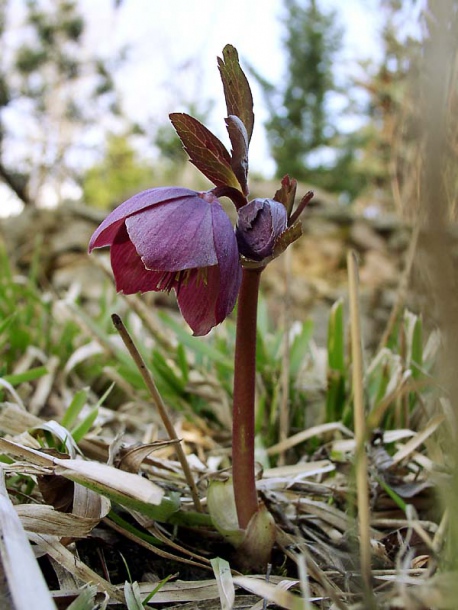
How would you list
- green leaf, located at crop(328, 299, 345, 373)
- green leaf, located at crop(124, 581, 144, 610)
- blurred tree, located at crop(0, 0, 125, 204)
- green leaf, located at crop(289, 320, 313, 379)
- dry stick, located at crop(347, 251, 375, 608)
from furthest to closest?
blurred tree, located at crop(0, 0, 125, 204)
green leaf, located at crop(289, 320, 313, 379)
green leaf, located at crop(328, 299, 345, 373)
green leaf, located at crop(124, 581, 144, 610)
dry stick, located at crop(347, 251, 375, 608)

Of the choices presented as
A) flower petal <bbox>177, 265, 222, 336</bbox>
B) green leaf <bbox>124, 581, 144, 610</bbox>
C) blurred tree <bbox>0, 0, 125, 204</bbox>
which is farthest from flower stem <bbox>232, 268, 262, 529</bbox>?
blurred tree <bbox>0, 0, 125, 204</bbox>

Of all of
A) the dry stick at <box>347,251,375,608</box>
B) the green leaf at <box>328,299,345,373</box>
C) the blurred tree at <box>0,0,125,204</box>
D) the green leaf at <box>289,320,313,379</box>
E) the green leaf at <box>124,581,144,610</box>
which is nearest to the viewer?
the dry stick at <box>347,251,375,608</box>

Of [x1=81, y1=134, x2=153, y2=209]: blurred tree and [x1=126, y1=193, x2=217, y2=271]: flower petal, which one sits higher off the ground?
[x1=81, y1=134, x2=153, y2=209]: blurred tree

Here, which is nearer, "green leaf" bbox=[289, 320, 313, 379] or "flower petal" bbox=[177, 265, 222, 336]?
"flower petal" bbox=[177, 265, 222, 336]

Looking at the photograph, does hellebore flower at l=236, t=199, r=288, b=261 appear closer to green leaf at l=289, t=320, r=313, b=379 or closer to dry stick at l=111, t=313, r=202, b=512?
dry stick at l=111, t=313, r=202, b=512

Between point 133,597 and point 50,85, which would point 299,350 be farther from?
point 50,85

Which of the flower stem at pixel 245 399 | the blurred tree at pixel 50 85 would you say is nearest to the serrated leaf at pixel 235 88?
the flower stem at pixel 245 399

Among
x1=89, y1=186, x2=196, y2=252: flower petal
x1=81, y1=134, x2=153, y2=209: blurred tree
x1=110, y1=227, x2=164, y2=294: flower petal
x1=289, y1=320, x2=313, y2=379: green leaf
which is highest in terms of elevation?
x1=81, y1=134, x2=153, y2=209: blurred tree
